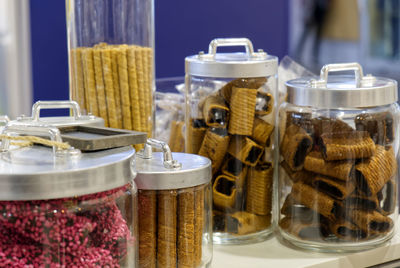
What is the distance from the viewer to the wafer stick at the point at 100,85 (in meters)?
0.92

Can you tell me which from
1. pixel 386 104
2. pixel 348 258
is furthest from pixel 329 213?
pixel 386 104

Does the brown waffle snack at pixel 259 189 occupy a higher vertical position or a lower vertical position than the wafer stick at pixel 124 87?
lower

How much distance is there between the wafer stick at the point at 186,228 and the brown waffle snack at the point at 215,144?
0.15 metres

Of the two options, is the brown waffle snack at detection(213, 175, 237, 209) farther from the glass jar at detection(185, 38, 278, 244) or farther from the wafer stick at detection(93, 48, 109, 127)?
the wafer stick at detection(93, 48, 109, 127)

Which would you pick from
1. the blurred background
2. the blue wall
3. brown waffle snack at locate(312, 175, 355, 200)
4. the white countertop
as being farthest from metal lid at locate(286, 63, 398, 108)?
the blue wall

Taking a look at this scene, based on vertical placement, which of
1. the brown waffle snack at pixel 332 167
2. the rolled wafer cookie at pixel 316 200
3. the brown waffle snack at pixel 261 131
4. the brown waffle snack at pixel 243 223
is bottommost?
the brown waffle snack at pixel 243 223

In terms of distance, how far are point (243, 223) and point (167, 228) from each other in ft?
0.68

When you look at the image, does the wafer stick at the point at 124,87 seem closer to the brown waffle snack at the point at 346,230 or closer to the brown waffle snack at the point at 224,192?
the brown waffle snack at the point at 224,192

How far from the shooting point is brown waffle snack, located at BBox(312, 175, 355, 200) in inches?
32.6

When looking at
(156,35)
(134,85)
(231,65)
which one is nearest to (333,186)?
(231,65)

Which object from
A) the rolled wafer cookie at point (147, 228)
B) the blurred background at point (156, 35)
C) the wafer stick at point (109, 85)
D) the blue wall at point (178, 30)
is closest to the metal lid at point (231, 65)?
the wafer stick at point (109, 85)

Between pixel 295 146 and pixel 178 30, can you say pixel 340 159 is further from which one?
A: pixel 178 30

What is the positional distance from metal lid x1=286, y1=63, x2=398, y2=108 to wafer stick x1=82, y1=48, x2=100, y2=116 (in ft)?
0.98

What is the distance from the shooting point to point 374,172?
0.83 meters
